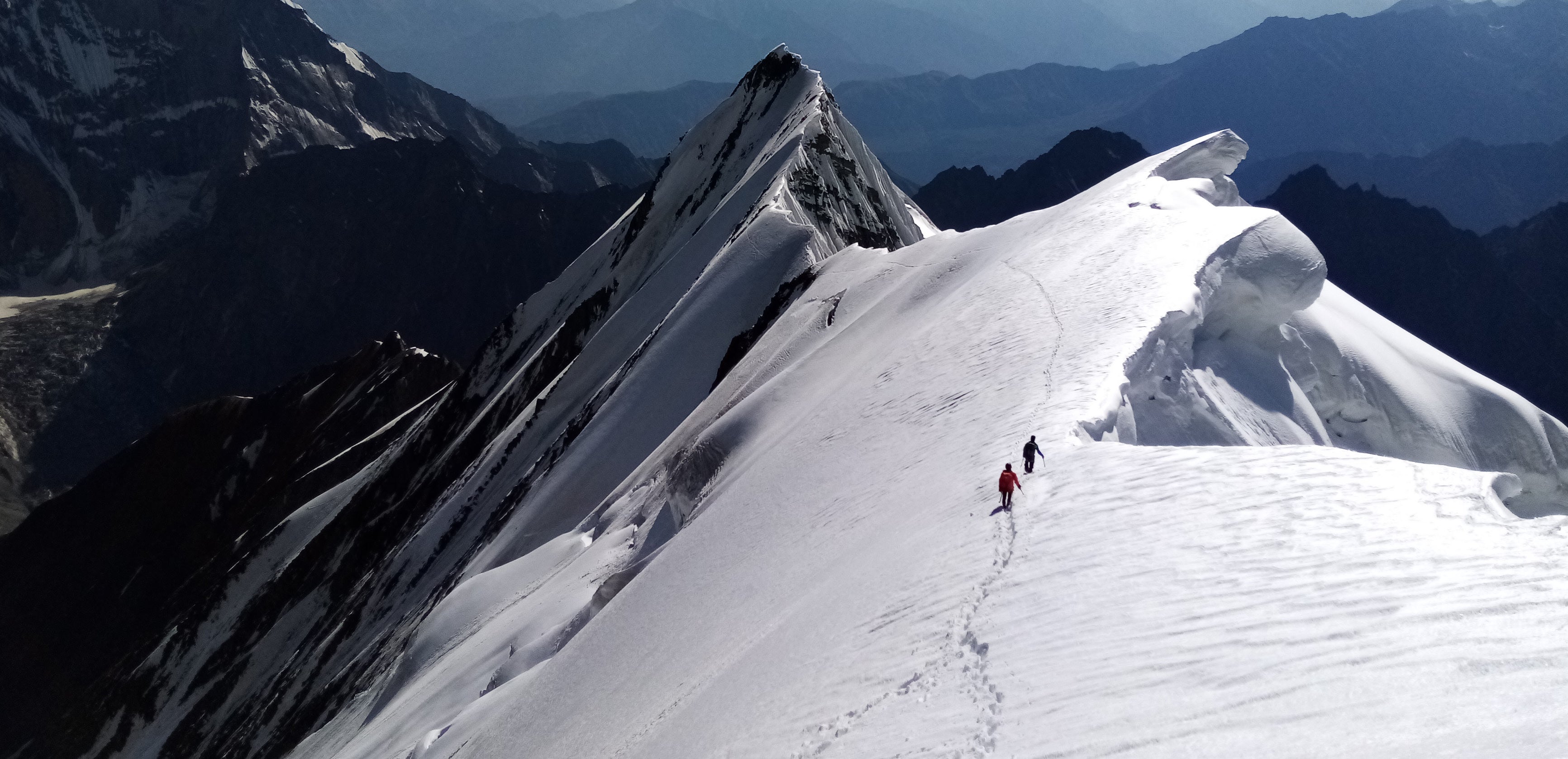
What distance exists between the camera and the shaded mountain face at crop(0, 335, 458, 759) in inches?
3100

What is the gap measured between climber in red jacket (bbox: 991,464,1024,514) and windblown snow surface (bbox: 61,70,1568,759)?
219mm

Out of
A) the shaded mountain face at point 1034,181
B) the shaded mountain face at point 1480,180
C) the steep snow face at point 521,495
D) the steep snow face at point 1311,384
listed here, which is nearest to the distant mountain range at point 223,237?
the shaded mountain face at point 1034,181

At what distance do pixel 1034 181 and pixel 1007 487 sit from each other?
15492 cm

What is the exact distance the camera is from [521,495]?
138ft

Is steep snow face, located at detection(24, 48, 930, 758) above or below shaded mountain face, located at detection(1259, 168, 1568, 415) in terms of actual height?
above

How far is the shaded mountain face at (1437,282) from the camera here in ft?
358

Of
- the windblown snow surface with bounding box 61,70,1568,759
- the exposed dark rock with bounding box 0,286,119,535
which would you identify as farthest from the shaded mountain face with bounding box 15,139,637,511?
the windblown snow surface with bounding box 61,70,1568,759

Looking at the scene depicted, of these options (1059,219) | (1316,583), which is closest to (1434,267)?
(1059,219)

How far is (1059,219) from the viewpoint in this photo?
28312 mm

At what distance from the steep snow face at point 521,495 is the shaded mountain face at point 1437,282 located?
84.5 metres

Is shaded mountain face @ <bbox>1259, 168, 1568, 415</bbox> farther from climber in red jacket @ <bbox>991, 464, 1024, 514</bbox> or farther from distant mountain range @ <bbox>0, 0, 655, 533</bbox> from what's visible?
distant mountain range @ <bbox>0, 0, 655, 533</bbox>

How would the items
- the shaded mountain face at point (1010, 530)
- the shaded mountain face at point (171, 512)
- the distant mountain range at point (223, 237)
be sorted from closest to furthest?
the shaded mountain face at point (1010, 530) < the shaded mountain face at point (171, 512) < the distant mountain range at point (223, 237)

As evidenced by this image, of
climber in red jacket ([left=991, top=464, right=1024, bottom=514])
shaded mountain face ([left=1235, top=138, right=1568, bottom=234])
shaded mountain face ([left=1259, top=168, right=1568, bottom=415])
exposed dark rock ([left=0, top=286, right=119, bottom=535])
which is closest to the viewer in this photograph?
climber in red jacket ([left=991, top=464, right=1024, bottom=514])

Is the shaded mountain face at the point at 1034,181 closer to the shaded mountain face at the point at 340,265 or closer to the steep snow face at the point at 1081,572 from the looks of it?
the shaded mountain face at the point at 340,265
